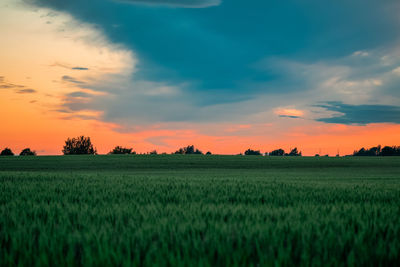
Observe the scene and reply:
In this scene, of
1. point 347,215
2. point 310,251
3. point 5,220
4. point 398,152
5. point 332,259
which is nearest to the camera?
point 332,259

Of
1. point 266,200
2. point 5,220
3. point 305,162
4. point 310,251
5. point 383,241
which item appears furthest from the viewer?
point 305,162

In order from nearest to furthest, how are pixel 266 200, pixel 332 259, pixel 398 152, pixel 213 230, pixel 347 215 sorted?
1. pixel 332 259
2. pixel 213 230
3. pixel 347 215
4. pixel 266 200
5. pixel 398 152

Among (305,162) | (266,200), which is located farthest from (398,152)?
(266,200)

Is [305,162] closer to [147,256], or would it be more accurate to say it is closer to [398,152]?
[147,256]

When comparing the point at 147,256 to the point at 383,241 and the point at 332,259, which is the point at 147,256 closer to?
the point at 332,259

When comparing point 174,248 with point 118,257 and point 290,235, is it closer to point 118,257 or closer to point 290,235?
point 118,257

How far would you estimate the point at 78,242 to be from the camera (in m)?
3.10

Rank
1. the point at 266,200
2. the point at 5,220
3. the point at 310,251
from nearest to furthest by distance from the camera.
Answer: the point at 310,251 < the point at 5,220 < the point at 266,200

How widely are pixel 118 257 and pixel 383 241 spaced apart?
274 cm

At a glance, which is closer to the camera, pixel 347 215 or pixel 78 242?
pixel 78 242

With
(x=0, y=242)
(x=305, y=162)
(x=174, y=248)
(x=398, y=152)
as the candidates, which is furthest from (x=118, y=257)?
(x=398, y=152)

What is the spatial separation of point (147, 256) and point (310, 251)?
1.59m

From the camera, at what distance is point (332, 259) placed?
2.54 meters

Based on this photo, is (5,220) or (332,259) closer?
(332,259)
